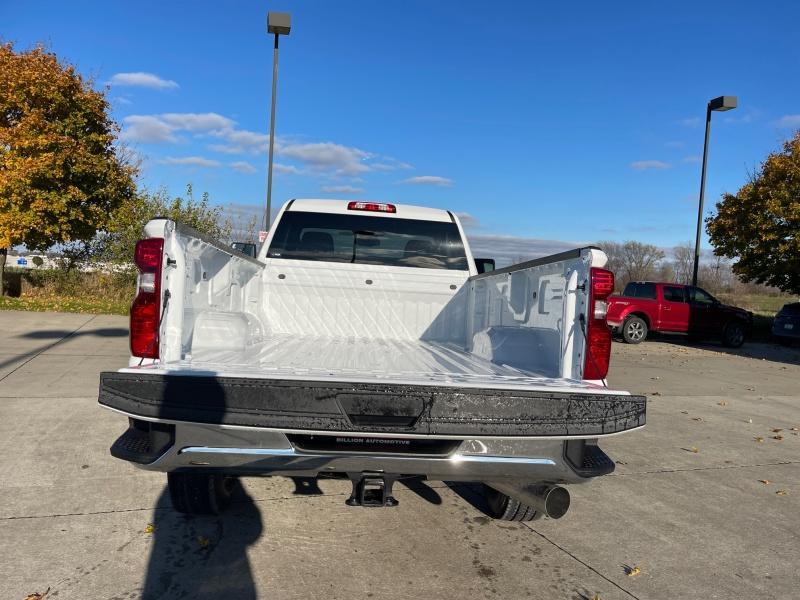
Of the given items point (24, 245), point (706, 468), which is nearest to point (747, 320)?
point (706, 468)

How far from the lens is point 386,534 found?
3.76m

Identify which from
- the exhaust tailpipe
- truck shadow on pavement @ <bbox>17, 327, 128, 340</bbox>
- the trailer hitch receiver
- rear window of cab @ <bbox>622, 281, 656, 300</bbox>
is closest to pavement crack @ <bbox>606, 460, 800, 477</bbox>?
the exhaust tailpipe

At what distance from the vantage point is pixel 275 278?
535 cm

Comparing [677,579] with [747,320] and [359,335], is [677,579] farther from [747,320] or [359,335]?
[747,320]

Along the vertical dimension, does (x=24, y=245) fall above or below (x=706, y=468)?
above

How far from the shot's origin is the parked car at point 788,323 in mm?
17141

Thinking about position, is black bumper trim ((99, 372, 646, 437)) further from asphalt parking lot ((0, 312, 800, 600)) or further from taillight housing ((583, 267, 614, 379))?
asphalt parking lot ((0, 312, 800, 600))

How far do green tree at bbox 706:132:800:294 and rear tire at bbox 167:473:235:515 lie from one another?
1786 cm

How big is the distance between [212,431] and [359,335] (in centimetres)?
285

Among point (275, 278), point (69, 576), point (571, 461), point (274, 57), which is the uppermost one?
point (274, 57)

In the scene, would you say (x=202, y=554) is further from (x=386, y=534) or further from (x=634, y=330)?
(x=634, y=330)

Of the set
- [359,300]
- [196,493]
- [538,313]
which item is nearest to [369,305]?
[359,300]

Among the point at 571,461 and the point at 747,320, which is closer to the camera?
the point at 571,461

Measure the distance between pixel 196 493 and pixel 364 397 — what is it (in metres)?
A: 1.59
